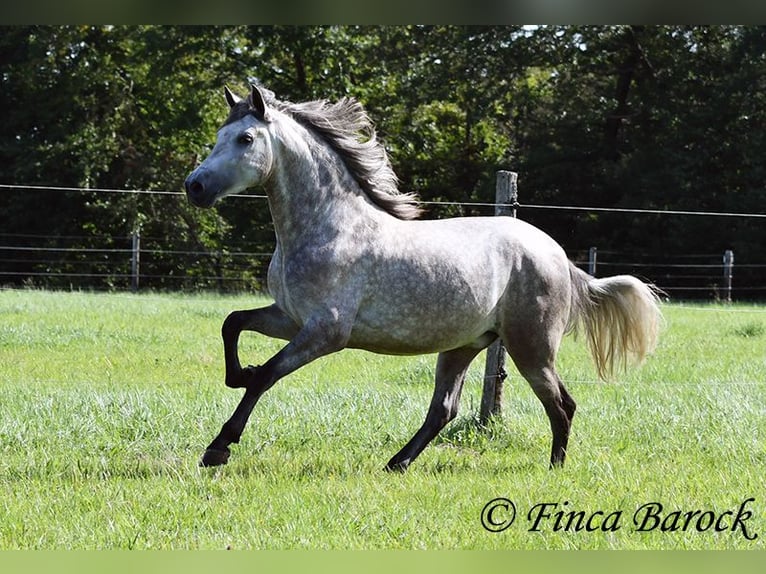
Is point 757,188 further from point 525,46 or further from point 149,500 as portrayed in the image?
point 149,500

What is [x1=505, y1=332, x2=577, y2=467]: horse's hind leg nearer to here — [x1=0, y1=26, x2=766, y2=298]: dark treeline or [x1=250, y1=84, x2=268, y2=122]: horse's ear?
[x1=250, y1=84, x2=268, y2=122]: horse's ear

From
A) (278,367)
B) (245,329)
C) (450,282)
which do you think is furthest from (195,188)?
(450,282)

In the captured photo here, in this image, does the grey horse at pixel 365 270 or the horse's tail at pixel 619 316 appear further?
the horse's tail at pixel 619 316

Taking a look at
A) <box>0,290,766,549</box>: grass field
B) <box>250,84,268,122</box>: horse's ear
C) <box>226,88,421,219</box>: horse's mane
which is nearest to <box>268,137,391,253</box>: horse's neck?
<box>226,88,421,219</box>: horse's mane

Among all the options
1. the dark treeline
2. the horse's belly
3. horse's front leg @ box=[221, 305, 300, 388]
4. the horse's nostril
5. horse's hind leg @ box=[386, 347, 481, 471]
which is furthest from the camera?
the dark treeline

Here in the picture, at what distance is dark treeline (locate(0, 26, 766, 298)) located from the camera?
968 inches

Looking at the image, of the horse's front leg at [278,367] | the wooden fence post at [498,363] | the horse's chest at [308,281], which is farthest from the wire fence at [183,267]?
the horse's front leg at [278,367]

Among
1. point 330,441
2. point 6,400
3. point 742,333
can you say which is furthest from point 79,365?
point 742,333

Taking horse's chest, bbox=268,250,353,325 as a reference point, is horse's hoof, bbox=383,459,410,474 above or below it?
below

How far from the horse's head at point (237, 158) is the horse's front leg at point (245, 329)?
0.69 meters

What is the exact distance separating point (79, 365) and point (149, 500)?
206 inches

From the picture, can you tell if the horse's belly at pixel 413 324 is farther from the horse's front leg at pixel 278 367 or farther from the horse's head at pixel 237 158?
the horse's head at pixel 237 158

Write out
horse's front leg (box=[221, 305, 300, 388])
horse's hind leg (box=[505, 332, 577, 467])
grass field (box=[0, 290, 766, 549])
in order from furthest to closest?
horse's hind leg (box=[505, 332, 577, 467]) → horse's front leg (box=[221, 305, 300, 388]) → grass field (box=[0, 290, 766, 549])

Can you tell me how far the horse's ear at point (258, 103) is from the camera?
499 centimetres
